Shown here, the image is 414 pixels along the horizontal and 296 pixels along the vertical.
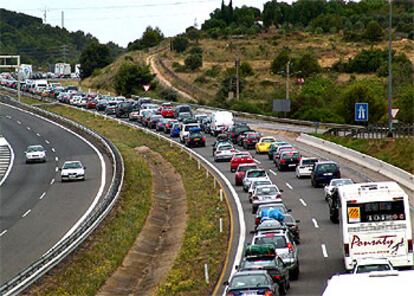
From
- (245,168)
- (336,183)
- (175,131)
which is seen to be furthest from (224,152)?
(336,183)

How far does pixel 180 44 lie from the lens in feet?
587

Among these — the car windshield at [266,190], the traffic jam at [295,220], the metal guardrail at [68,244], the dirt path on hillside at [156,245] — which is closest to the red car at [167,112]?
the traffic jam at [295,220]

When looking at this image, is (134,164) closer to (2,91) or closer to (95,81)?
(2,91)

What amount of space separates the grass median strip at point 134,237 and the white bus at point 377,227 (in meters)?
4.56

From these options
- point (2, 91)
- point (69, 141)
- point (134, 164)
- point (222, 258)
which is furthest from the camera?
point (2, 91)

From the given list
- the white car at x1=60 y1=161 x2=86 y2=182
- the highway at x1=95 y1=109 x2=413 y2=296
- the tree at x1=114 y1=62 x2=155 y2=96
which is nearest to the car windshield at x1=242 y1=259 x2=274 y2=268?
the highway at x1=95 y1=109 x2=413 y2=296

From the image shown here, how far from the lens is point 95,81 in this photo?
172125mm

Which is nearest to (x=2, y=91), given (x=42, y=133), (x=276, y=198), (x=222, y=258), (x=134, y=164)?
(x=42, y=133)

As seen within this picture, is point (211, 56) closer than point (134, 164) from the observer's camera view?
No

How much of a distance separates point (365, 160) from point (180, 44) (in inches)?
4627

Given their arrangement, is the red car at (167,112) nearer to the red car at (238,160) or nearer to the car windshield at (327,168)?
the red car at (238,160)

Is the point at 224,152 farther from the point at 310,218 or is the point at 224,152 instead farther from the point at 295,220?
the point at 295,220

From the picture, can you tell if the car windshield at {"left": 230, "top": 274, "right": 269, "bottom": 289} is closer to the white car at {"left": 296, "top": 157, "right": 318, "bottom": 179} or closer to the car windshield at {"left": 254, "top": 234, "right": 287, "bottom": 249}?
the car windshield at {"left": 254, "top": 234, "right": 287, "bottom": 249}

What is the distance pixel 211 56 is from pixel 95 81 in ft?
62.1
